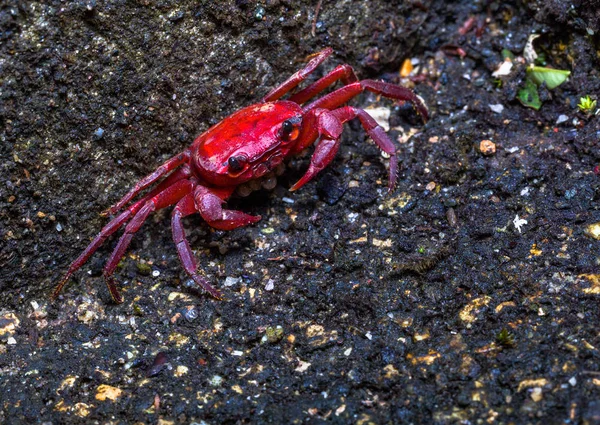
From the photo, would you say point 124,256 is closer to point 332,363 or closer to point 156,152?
point 156,152

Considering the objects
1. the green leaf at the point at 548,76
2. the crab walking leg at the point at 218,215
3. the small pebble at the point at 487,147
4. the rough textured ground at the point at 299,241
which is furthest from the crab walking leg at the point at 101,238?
the green leaf at the point at 548,76

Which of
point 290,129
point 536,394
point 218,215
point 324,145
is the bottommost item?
point 536,394

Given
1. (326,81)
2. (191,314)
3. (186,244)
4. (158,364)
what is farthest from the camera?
(326,81)

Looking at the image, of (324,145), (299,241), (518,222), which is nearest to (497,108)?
(518,222)

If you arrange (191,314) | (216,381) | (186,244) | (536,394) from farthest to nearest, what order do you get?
(186,244)
(191,314)
(216,381)
(536,394)

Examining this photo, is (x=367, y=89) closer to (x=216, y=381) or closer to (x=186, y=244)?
(x=186, y=244)

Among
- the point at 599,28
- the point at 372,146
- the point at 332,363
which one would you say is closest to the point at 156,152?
the point at 372,146
